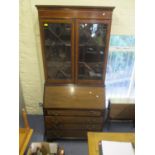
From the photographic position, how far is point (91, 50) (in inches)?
114

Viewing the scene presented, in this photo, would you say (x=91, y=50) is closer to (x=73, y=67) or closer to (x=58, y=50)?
(x=73, y=67)

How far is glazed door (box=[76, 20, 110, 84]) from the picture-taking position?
271 centimetres

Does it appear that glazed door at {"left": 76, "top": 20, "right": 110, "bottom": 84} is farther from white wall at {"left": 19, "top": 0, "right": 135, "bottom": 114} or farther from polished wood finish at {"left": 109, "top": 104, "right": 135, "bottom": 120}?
polished wood finish at {"left": 109, "top": 104, "right": 135, "bottom": 120}

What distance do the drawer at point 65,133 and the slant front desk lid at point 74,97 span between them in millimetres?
427

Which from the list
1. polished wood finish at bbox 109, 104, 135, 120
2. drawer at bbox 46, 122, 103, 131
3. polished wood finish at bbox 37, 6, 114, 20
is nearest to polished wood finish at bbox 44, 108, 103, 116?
drawer at bbox 46, 122, 103, 131

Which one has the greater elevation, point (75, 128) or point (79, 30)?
point (79, 30)

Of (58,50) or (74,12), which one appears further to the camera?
(58,50)

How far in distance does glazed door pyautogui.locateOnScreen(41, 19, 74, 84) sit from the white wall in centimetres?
37

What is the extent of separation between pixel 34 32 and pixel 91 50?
0.91m

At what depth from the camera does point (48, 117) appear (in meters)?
3.02

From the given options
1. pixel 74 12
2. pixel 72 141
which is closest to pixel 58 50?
pixel 74 12
